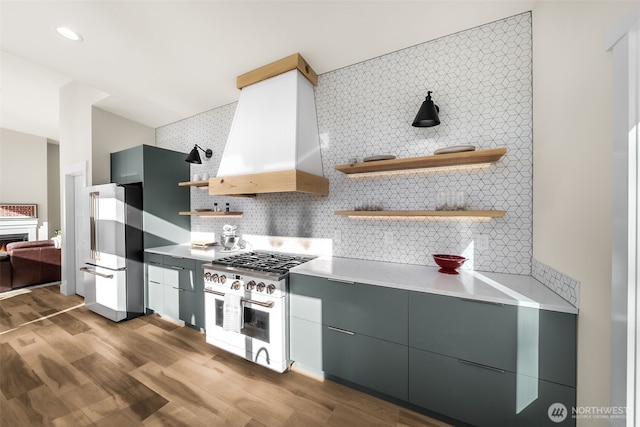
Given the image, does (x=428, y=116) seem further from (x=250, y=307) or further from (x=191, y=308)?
(x=191, y=308)

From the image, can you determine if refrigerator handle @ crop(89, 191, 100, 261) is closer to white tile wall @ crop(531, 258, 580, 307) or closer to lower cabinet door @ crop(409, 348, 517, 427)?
lower cabinet door @ crop(409, 348, 517, 427)

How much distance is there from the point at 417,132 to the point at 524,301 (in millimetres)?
1520

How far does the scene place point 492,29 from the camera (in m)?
1.87

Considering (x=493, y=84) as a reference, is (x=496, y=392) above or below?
below

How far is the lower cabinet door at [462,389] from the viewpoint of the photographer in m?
1.31

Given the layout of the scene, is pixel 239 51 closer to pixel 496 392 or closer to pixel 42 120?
pixel 496 392

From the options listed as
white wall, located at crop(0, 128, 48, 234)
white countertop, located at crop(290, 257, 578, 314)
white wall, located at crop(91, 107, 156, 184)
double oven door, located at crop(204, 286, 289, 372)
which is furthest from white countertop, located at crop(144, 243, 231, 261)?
white wall, located at crop(0, 128, 48, 234)

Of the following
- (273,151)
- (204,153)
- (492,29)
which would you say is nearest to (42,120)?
(204,153)

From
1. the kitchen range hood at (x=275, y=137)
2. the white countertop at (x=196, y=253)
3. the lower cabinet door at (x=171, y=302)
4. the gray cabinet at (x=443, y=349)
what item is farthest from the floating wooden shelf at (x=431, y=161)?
the lower cabinet door at (x=171, y=302)

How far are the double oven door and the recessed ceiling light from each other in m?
2.58

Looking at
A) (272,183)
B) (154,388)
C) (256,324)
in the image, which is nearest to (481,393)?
(256,324)

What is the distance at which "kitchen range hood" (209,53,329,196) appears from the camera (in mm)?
2199

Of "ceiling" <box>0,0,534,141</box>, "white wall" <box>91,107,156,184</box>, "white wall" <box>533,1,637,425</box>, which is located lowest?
"white wall" <box>533,1,637,425</box>

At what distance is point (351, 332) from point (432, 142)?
174 centimetres
